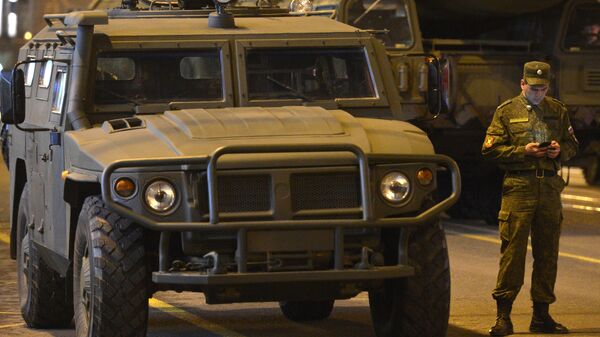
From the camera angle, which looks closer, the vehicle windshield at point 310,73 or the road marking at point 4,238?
the vehicle windshield at point 310,73

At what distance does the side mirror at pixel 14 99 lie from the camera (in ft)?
32.1

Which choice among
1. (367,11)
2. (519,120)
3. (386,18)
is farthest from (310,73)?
(386,18)

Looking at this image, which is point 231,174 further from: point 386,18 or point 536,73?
point 386,18

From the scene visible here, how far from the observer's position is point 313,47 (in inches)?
400

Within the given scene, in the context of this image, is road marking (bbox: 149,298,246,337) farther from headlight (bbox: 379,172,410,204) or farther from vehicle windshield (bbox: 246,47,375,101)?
headlight (bbox: 379,172,410,204)

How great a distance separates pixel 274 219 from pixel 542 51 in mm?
10899

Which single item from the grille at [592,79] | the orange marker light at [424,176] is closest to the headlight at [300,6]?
the orange marker light at [424,176]

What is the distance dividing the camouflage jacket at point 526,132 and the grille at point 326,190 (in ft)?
6.31

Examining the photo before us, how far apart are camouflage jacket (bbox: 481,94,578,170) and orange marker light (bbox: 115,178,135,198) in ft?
9.08

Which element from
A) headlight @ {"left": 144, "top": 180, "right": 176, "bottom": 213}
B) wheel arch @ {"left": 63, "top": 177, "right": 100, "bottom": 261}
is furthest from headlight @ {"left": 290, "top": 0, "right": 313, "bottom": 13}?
headlight @ {"left": 144, "top": 180, "right": 176, "bottom": 213}

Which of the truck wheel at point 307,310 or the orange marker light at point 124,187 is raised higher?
the orange marker light at point 124,187

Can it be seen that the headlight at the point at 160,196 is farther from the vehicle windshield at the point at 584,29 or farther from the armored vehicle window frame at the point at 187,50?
the vehicle windshield at the point at 584,29

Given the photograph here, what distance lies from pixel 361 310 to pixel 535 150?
207cm

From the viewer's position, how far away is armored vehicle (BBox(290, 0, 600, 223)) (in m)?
17.7
